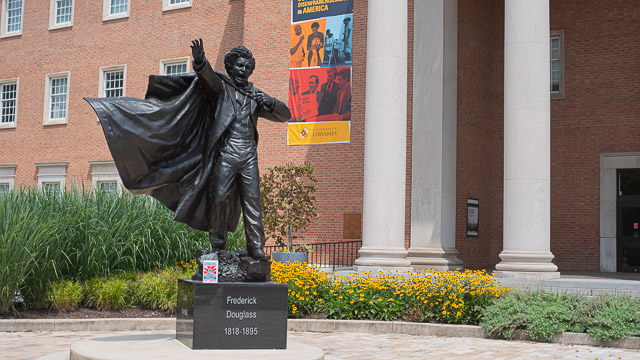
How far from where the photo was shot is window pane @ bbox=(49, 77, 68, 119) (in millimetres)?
30953

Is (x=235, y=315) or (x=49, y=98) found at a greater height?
(x=49, y=98)

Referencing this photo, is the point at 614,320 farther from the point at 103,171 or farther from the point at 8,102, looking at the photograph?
the point at 8,102

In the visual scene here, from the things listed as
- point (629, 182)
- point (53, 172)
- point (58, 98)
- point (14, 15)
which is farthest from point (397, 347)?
point (14, 15)

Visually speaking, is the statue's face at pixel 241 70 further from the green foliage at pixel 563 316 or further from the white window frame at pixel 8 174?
the white window frame at pixel 8 174

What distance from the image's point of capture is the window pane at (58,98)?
102 feet

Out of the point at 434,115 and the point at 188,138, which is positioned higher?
the point at 434,115

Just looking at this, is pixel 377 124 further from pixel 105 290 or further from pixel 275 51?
pixel 275 51

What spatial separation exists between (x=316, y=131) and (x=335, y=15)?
3815mm

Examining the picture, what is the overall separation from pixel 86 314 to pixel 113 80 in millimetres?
19922

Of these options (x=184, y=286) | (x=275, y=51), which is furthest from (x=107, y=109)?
(x=275, y=51)

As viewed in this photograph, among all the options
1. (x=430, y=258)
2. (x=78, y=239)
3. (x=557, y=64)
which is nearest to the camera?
(x=78, y=239)

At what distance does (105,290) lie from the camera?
11.8 meters

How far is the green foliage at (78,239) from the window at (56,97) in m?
18.2

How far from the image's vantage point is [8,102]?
32594 millimetres
